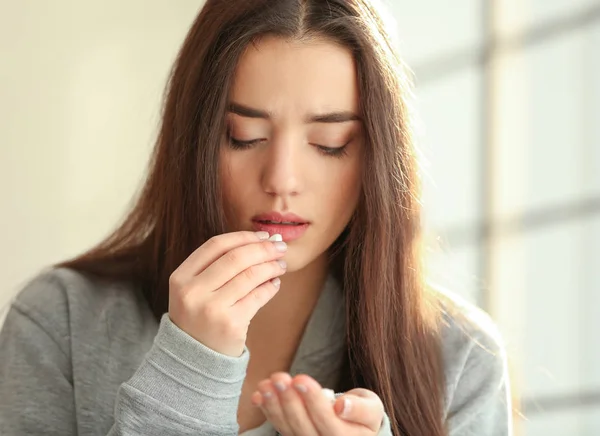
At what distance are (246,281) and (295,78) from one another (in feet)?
0.98

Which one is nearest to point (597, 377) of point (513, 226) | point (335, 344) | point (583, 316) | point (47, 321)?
point (583, 316)

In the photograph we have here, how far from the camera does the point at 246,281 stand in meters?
1.35

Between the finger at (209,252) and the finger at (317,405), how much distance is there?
232 mm

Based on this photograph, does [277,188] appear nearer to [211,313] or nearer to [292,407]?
[211,313]

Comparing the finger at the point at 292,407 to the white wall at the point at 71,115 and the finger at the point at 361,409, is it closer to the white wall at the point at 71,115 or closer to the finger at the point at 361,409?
the finger at the point at 361,409

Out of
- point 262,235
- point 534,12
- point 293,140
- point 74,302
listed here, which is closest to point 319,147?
point 293,140

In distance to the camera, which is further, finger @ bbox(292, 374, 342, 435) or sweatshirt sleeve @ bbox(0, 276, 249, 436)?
sweatshirt sleeve @ bbox(0, 276, 249, 436)

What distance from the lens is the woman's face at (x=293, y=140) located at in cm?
143

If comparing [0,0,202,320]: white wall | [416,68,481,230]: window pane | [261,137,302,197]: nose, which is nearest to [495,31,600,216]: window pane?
[416,68,481,230]: window pane

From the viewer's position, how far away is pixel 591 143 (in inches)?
131

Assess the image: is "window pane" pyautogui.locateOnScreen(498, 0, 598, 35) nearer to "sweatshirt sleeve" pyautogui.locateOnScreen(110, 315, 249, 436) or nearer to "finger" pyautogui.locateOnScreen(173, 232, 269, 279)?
"finger" pyautogui.locateOnScreen(173, 232, 269, 279)

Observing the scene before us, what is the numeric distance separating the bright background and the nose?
1.78 metres

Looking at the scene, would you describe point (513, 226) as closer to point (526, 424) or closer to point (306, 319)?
point (526, 424)

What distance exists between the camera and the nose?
1.42 m
